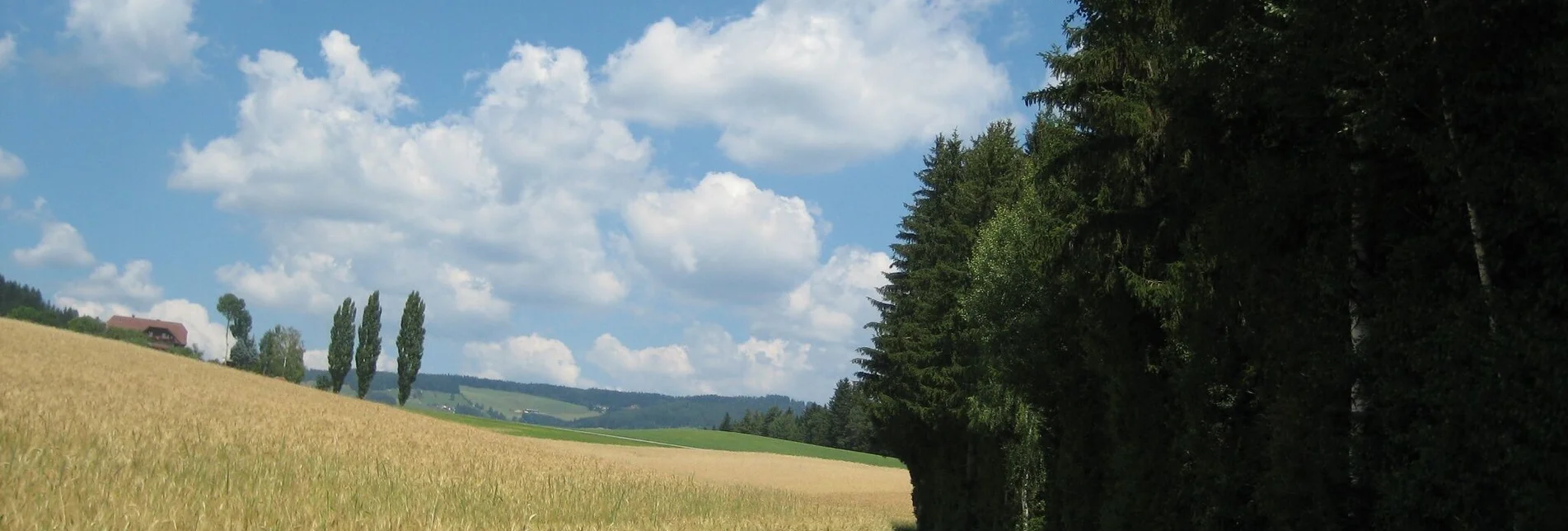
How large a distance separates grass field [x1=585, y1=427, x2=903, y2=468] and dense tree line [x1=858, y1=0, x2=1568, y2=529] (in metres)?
88.8

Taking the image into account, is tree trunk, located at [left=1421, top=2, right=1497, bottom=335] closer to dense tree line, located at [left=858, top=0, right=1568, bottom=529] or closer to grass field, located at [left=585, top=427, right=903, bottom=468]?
dense tree line, located at [left=858, top=0, right=1568, bottom=529]

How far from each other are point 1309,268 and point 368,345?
11443 centimetres

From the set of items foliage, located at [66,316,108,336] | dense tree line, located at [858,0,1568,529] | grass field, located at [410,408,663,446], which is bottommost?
grass field, located at [410,408,663,446]

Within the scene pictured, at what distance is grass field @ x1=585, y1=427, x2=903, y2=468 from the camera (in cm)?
11000

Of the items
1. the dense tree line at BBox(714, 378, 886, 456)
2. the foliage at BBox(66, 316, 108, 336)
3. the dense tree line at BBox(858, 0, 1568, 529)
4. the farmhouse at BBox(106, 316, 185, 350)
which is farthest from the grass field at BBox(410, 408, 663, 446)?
the dense tree line at BBox(858, 0, 1568, 529)

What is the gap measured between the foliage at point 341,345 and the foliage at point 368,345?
12.8 feet

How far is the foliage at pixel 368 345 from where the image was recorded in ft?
356

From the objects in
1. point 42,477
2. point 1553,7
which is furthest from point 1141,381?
point 42,477

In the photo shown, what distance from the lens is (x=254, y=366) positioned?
134250 mm

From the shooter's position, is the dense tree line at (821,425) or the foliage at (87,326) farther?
the dense tree line at (821,425)

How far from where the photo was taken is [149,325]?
552 feet

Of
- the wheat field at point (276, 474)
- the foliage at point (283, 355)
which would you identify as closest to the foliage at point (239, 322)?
the foliage at point (283, 355)

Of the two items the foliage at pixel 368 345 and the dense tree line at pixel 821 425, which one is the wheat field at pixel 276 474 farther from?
the dense tree line at pixel 821 425

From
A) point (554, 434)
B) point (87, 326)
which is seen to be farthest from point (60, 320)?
point (554, 434)
